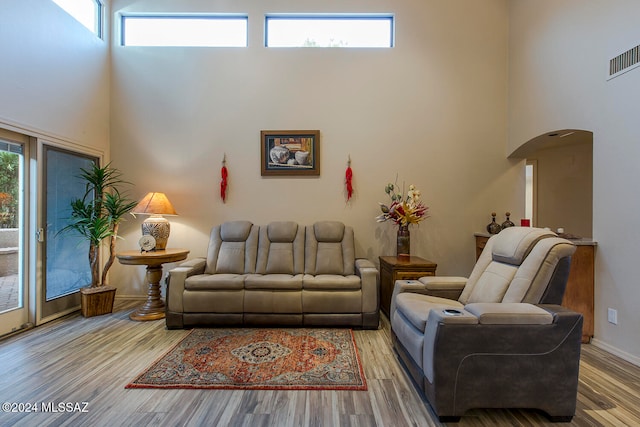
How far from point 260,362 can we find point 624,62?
405cm

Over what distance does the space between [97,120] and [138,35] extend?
4.51 ft

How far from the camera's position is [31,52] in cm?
308

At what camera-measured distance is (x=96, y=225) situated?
11.6 ft

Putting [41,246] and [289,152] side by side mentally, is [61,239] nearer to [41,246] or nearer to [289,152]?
[41,246]

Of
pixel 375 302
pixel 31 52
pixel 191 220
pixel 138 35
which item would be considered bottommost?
pixel 375 302

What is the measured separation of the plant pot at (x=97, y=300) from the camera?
11.4 feet

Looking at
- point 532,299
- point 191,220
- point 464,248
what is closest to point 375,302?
point 532,299

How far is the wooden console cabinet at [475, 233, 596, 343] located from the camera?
2.78m

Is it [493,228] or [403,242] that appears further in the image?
[493,228]

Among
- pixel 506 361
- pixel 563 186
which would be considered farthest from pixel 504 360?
pixel 563 186

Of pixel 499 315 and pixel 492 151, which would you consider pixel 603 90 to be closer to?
pixel 492 151

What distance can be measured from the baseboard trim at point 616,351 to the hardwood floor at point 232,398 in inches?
2.6

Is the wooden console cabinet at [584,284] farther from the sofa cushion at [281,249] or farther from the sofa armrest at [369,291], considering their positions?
the sofa cushion at [281,249]

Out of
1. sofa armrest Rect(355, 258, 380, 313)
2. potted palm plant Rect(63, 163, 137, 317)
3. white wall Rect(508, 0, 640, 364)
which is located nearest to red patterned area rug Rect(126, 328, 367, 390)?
sofa armrest Rect(355, 258, 380, 313)
